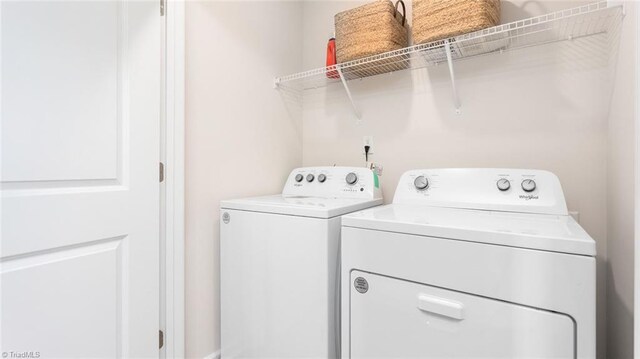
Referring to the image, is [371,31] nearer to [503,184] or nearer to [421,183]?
[421,183]

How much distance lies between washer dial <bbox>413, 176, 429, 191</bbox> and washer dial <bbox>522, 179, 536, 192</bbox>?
39 centimetres

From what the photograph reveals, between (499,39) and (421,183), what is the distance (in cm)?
74

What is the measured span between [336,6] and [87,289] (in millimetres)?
2015

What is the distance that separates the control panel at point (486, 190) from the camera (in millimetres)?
1268

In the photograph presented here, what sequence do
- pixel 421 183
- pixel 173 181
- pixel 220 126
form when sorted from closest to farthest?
pixel 173 181, pixel 421 183, pixel 220 126

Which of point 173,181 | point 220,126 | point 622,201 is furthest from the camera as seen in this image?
point 220,126

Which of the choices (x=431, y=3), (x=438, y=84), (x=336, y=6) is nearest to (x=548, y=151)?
(x=438, y=84)

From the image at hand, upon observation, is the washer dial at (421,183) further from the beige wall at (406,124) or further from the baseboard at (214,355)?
the baseboard at (214,355)

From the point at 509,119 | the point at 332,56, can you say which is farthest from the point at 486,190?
the point at 332,56

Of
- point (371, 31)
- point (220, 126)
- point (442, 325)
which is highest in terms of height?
point (371, 31)

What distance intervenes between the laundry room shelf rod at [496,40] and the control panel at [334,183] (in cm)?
47

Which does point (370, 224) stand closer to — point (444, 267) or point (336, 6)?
point (444, 267)

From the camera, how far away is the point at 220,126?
1654 millimetres

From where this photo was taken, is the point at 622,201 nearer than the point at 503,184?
Yes
